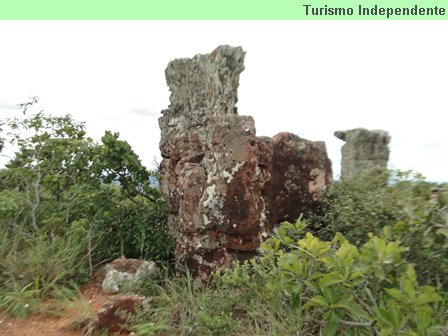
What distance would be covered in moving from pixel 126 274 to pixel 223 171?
1.69 meters

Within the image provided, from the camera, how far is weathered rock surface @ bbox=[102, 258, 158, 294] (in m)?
5.28

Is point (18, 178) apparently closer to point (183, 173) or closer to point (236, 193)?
point (183, 173)

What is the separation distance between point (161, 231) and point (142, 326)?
2111mm

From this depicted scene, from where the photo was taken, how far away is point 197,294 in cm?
477

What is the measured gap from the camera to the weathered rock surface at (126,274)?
5281mm

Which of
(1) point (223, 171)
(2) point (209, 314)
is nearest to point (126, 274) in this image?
(2) point (209, 314)

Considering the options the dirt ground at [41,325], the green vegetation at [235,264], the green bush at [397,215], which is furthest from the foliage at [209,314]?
the green bush at [397,215]

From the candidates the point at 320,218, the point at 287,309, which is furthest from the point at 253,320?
the point at 320,218

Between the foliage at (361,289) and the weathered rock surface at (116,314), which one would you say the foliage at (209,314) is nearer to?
the weathered rock surface at (116,314)

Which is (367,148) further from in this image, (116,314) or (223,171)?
(116,314)

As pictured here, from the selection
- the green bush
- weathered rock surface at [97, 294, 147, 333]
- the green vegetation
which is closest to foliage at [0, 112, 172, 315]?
the green vegetation

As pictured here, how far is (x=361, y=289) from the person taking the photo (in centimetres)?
344

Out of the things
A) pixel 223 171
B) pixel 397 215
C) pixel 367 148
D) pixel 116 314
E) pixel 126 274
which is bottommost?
pixel 116 314

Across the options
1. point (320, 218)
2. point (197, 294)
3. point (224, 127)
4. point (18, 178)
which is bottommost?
point (197, 294)
